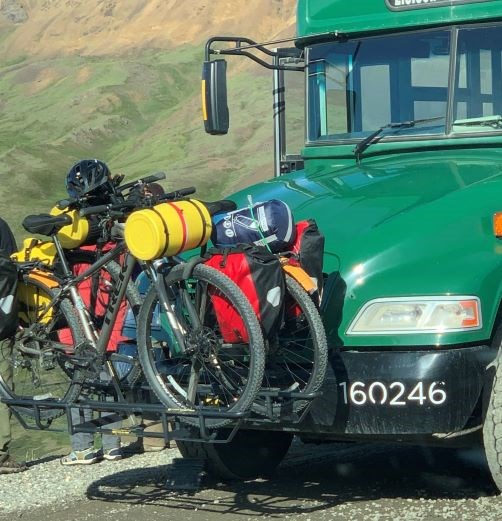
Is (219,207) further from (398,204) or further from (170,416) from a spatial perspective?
(170,416)

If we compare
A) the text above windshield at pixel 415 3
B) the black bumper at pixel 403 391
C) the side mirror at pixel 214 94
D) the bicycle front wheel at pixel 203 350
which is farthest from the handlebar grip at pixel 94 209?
the text above windshield at pixel 415 3

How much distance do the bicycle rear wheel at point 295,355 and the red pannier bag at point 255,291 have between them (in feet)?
0.26

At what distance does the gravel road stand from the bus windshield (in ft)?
6.43

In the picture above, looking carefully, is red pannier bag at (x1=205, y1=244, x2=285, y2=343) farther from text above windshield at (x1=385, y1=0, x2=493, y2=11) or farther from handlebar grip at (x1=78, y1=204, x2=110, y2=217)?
text above windshield at (x1=385, y1=0, x2=493, y2=11)

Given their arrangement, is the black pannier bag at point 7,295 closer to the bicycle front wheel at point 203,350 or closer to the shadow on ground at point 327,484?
the bicycle front wheel at point 203,350

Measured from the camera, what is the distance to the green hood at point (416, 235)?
5.68 meters

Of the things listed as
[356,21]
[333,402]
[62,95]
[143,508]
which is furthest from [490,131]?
[62,95]

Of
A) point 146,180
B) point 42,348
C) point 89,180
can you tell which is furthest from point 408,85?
point 42,348

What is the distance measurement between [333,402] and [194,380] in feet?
2.11

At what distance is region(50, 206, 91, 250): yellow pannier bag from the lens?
6.54 metres

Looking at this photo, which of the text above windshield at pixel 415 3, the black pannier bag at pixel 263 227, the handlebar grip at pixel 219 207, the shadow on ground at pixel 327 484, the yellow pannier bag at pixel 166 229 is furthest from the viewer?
the text above windshield at pixel 415 3

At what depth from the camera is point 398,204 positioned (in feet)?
20.1

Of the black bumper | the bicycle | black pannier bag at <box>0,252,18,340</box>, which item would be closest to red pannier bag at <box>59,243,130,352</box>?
the bicycle

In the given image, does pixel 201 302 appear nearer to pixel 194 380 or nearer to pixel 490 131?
pixel 194 380
